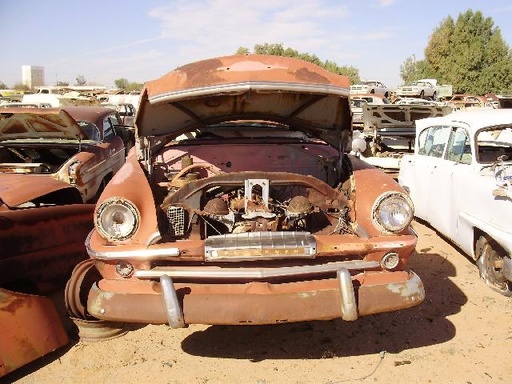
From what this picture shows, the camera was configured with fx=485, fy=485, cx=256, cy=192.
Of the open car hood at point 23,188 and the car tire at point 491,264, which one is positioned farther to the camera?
the car tire at point 491,264

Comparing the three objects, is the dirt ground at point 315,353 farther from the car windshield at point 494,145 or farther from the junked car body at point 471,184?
the car windshield at point 494,145

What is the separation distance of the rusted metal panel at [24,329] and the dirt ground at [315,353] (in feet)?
0.39

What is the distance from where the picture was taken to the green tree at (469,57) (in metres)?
36.4

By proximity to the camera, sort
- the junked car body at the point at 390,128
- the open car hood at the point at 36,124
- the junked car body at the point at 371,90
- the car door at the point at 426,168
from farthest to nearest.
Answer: the junked car body at the point at 371,90 → the junked car body at the point at 390,128 → the open car hood at the point at 36,124 → the car door at the point at 426,168

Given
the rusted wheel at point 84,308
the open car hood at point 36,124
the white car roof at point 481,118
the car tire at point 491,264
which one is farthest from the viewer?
the open car hood at point 36,124

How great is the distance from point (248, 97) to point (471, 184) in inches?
96.6

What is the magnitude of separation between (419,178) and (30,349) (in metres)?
4.92

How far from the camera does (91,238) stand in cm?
332

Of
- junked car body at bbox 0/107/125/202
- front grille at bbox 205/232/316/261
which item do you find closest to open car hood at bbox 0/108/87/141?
junked car body at bbox 0/107/125/202

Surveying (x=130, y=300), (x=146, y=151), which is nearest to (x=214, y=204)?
(x=130, y=300)

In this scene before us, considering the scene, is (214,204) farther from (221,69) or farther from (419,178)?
(419,178)

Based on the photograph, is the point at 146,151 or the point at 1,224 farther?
the point at 146,151

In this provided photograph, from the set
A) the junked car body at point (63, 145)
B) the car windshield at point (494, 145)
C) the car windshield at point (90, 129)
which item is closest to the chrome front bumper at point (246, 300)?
the car windshield at point (494, 145)

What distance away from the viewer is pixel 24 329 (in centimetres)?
316
